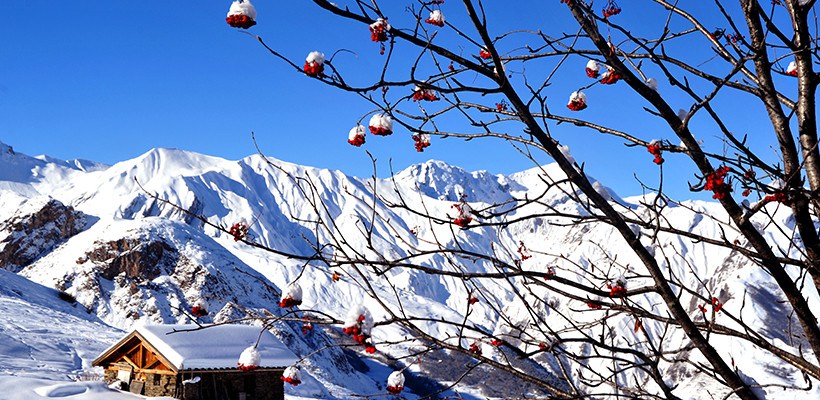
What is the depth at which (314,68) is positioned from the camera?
264cm

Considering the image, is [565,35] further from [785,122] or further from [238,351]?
[238,351]

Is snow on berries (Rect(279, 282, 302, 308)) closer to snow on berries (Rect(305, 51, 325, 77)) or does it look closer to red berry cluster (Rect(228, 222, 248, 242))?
red berry cluster (Rect(228, 222, 248, 242))

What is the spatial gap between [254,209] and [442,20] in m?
191

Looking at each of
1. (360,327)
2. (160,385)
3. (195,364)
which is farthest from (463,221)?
(160,385)

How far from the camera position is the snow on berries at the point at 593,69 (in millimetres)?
3512

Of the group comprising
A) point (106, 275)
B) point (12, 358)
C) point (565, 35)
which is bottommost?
point (12, 358)

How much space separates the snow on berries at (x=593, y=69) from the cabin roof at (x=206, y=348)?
19.2 metres

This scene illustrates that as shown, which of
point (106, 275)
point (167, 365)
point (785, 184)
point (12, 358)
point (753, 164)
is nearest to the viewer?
point (785, 184)

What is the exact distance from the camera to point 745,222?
2.85 metres

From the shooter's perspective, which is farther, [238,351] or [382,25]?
[238,351]

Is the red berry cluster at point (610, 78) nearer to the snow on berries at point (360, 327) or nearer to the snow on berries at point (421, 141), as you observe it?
the snow on berries at point (421, 141)

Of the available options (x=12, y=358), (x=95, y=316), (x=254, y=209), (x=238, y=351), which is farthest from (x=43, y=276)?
(x=254, y=209)

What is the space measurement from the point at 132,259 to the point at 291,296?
72680 mm

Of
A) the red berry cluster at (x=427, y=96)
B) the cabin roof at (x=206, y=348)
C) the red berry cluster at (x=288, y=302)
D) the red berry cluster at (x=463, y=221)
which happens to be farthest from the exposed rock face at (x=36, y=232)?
the red berry cluster at (x=463, y=221)
